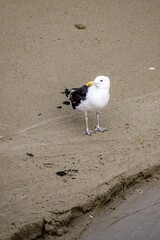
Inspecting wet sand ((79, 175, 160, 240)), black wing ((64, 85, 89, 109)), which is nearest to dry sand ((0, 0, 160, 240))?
wet sand ((79, 175, 160, 240))

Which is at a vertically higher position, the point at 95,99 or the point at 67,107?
the point at 67,107

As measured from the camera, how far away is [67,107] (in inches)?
338

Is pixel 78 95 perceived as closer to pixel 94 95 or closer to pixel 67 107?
pixel 94 95

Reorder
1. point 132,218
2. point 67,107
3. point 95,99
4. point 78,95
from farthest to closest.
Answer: point 67,107
point 78,95
point 95,99
point 132,218

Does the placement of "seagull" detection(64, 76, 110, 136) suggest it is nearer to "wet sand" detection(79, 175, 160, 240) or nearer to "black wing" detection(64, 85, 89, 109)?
"black wing" detection(64, 85, 89, 109)

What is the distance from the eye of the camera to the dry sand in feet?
20.8

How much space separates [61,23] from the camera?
1102cm

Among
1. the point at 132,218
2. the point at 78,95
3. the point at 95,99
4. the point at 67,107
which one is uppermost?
the point at 67,107

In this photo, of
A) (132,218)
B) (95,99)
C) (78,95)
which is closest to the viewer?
(132,218)

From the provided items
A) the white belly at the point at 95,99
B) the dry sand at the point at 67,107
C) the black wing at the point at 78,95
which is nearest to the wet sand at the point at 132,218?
the dry sand at the point at 67,107

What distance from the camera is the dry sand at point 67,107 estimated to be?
6352mm

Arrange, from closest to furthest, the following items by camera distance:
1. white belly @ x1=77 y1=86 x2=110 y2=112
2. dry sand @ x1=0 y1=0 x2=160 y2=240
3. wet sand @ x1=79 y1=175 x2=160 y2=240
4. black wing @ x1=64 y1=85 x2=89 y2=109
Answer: wet sand @ x1=79 y1=175 x2=160 y2=240, dry sand @ x1=0 y1=0 x2=160 y2=240, white belly @ x1=77 y1=86 x2=110 y2=112, black wing @ x1=64 y1=85 x2=89 y2=109

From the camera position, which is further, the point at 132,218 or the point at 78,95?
the point at 78,95

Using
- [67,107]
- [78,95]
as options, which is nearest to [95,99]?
[78,95]
